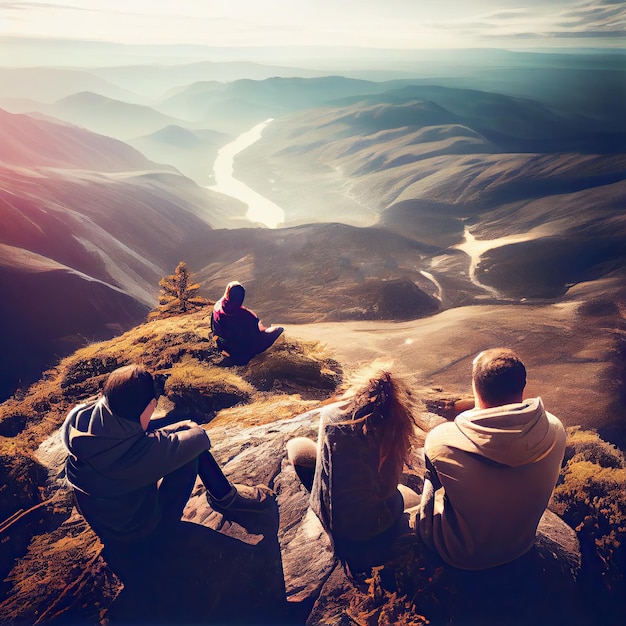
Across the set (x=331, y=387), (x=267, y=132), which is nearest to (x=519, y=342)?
(x=331, y=387)

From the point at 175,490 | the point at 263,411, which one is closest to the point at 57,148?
the point at 263,411

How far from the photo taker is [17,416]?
9078mm

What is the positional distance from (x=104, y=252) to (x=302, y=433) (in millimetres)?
38126

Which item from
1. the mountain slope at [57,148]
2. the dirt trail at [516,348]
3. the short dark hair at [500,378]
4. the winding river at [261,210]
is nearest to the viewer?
the short dark hair at [500,378]

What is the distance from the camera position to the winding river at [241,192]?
284 ft

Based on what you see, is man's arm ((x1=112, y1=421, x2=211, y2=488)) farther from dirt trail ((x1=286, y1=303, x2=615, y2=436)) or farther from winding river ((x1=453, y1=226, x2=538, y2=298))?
winding river ((x1=453, y1=226, x2=538, y2=298))

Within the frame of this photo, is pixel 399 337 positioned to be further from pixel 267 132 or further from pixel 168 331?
pixel 267 132

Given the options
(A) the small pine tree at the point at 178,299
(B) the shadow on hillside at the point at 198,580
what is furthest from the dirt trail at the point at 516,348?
(B) the shadow on hillside at the point at 198,580

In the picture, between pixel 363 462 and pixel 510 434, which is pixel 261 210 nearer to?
pixel 363 462

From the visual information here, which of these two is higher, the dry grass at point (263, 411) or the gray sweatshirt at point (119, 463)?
the gray sweatshirt at point (119, 463)

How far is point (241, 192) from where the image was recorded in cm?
11262

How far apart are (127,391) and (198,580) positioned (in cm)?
201

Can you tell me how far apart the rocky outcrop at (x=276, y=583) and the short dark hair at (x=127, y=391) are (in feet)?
5.09

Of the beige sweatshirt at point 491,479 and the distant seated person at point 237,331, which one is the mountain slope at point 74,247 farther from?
the beige sweatshirt at point 491,479
